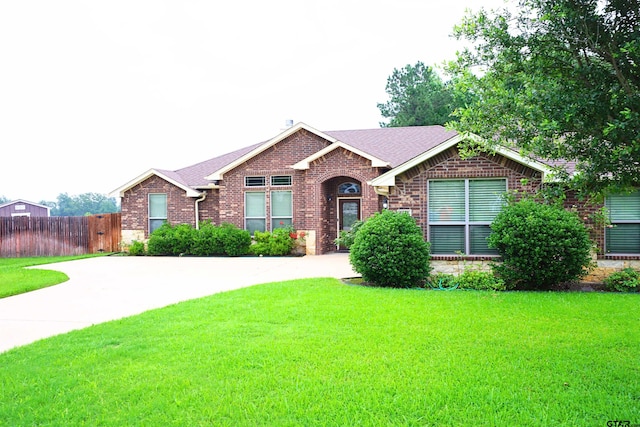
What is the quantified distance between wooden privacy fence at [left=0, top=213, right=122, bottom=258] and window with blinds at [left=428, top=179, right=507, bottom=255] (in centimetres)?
1623

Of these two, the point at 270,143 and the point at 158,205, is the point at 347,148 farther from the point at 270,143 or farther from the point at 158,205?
the point at 158,205

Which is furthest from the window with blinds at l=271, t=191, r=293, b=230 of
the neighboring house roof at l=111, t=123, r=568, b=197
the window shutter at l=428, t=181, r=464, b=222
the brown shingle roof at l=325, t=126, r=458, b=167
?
the window shutter at l=428, t=181, r=464, b=222

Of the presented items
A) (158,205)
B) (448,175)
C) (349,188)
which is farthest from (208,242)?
(448,175)

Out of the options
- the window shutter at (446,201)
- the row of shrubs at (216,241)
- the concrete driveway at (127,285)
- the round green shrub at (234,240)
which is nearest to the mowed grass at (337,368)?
the concrete driveway at (127,285)

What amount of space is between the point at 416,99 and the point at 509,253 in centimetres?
2785

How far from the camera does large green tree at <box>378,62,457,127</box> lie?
34.9 m

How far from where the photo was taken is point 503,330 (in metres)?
6.62

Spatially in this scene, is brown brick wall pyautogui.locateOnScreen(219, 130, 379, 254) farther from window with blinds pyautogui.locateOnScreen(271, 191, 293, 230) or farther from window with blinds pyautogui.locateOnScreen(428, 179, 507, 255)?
window with blinds pyautogui.locateOnScreen(428, 179, 507, 255)

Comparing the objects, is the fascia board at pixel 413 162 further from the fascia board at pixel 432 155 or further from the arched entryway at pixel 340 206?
the arched entryway at pixel 340 206

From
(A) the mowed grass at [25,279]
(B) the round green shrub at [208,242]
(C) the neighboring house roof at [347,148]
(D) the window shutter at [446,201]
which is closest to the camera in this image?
(A) the mowed grass at [25,279]

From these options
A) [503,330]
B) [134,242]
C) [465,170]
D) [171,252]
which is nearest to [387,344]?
[503,330]

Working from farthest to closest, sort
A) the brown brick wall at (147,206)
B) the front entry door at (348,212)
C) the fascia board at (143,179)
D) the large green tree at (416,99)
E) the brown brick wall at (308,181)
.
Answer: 1. the large green tree at (416,99)
2. the brown brick wall at (147,206)
3. the fascia board at (143,179)
4. the front entry door at (348,212)
5. the brown brick wall at (308,181)

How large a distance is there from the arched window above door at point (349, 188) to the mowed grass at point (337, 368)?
39.0ft

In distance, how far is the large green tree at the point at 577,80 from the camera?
4212mm
